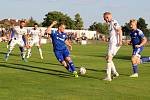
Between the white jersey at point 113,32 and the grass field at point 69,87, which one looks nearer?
the grass field at point 69,87

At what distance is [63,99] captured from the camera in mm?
10406

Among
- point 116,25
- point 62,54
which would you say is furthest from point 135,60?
point 62,54

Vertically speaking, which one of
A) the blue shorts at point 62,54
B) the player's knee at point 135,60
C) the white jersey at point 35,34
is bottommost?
the player's knee at point 135,60

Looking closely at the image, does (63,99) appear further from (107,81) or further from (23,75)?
(23,75)

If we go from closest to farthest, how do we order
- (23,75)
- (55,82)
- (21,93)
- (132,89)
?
1. (21,93)
2. (132,89)
3. (55,82)
4. (23,75)

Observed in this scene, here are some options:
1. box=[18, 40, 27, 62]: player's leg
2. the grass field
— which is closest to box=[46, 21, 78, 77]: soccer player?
the grass field

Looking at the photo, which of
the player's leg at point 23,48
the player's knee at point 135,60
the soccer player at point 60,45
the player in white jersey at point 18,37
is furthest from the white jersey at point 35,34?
the player's knee at point 135,60

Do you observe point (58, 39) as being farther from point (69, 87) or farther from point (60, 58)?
point (69, 87)

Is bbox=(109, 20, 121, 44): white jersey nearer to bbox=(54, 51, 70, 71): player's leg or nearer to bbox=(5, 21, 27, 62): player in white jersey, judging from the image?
bbox=(54, 51, 70, 71): player's leg

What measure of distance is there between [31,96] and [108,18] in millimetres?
4587

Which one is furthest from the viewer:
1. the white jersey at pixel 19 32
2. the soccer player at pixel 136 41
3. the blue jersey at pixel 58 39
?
the white jersey at pixel 19 32

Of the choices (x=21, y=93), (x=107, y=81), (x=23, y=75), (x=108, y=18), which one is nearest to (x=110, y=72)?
(x=107, y=81)

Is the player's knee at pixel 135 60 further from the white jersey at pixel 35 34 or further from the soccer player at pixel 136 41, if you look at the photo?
the white jersey at pixel 35 34

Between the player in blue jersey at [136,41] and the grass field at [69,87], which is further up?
the player in blue jersey at [136,41]
